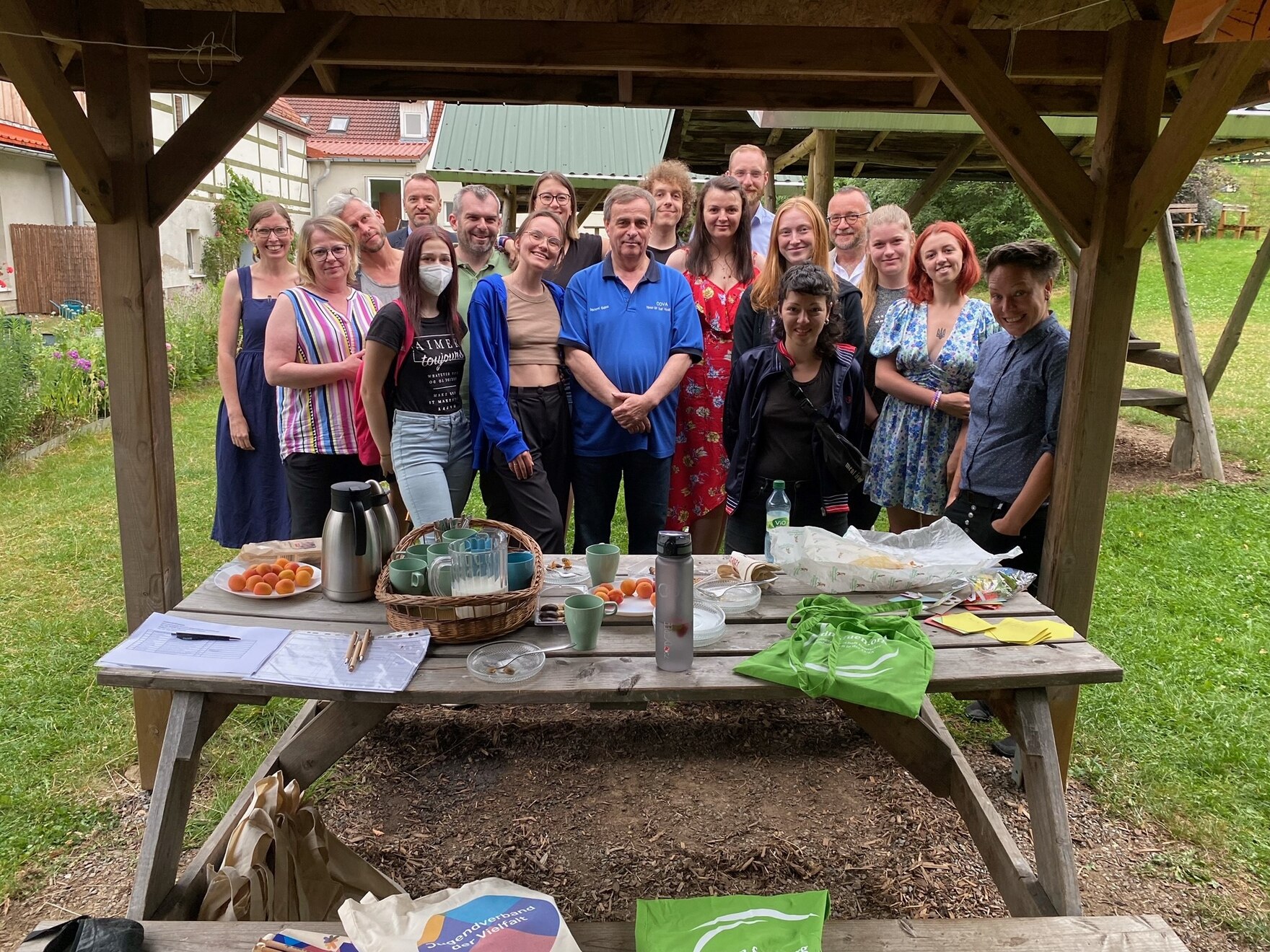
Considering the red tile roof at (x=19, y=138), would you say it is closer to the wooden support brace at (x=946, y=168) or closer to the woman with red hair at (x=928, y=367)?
the wooden support brace at (x=946, y=168)

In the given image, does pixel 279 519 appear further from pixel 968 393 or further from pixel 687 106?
pixel 968 393

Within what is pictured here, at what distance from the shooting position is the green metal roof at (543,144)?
10344mm

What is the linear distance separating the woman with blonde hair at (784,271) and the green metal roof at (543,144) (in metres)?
6.26

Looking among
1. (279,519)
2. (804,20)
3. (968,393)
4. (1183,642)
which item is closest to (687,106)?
(804,20)

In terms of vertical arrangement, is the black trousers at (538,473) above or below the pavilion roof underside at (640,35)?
below

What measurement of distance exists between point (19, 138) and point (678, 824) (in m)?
15.0

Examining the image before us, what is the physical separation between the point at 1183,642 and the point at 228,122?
4.67 metres

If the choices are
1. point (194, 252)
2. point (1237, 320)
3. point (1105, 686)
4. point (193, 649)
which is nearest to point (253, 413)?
point (193, 649)

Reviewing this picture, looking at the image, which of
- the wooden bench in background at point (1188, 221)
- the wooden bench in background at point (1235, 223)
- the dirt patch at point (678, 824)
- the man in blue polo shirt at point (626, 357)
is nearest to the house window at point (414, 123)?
the wooden bench in background at point (1188, 221)

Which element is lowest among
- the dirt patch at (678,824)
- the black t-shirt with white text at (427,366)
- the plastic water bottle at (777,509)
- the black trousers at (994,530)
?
the dirt patch at (678,824)

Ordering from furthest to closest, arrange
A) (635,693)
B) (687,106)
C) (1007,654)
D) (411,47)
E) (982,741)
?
(687,106) → (982,741) → (411,47) → (1007,654) → (635,693)

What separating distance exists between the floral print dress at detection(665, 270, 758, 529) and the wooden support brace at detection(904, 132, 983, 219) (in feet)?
12.2

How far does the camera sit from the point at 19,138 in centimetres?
1304

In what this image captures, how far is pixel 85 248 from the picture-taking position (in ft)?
43.5
